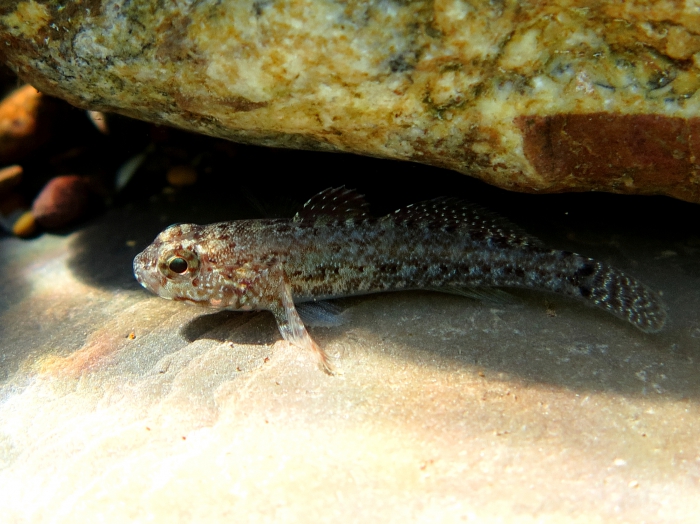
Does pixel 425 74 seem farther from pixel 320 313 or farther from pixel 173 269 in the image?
pixel 173 269

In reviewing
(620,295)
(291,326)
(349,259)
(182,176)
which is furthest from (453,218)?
(182,176)

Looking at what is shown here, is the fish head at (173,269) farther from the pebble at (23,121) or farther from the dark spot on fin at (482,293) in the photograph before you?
the pebble at (23,121)

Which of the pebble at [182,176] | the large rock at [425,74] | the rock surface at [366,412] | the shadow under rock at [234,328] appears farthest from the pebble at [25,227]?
the shadow under rock at [234,328]

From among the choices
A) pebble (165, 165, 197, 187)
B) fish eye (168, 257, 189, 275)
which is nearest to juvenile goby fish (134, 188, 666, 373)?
fish eye (168, 257, 189, 275)

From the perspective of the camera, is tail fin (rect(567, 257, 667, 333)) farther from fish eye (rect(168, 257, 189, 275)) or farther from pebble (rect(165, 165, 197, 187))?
pebble (rect(165, 165, 197, 187))

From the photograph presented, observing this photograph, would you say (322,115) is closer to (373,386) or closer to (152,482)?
(373,386)

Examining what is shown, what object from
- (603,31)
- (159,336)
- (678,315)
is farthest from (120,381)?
(678,315)

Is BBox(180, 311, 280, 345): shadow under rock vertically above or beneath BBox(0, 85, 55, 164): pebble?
beneath
